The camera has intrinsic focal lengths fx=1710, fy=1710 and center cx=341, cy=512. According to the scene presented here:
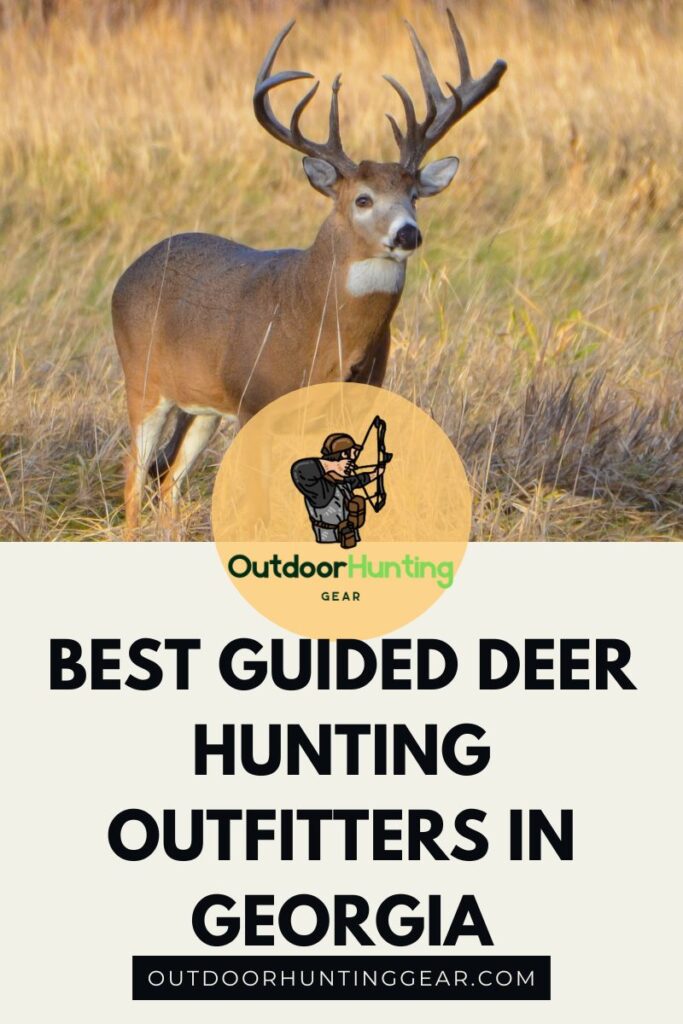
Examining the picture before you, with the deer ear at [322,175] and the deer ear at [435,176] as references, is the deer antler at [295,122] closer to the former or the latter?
the deer ear at [322,175]

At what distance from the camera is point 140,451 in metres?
5.75

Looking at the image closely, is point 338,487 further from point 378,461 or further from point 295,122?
point 295,122

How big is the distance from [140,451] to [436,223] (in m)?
5.90

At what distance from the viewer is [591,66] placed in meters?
13.4

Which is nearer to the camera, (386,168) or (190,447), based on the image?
(386,168)

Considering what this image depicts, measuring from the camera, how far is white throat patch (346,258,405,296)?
4891 millimetres

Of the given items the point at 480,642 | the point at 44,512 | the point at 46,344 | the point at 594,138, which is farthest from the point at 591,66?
the point at 480,642

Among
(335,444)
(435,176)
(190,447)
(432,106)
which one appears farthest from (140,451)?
(432,106)

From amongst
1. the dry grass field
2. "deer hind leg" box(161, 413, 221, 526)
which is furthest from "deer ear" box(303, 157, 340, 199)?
"deer hind leg" box(161, 413, 221, 526)

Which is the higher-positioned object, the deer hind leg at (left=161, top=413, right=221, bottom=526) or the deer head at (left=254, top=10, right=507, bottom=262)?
the deer head at (left=254, top=10, right=507, bottom=262)

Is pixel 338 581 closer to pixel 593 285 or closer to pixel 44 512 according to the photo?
pixel 44 512

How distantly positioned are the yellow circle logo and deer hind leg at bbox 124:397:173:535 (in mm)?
345

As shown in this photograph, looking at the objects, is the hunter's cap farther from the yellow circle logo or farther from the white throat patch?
the white throat patch

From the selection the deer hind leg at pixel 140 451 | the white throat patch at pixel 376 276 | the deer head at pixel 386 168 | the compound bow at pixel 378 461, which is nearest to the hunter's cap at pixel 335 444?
the compound bow at pixel 378 461
